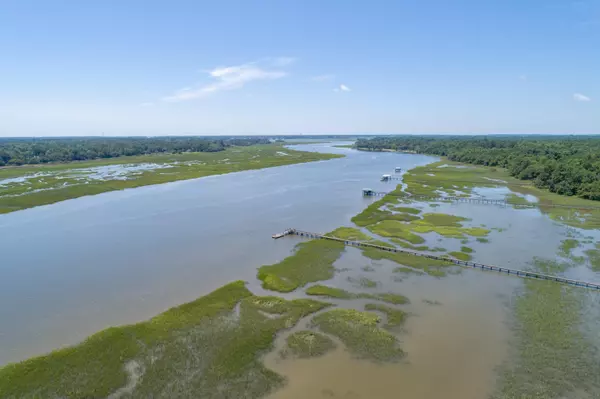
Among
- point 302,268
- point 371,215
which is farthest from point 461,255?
point 371,215

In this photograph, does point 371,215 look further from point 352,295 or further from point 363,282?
point 352,295

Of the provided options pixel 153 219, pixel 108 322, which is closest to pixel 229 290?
pixel 108 322

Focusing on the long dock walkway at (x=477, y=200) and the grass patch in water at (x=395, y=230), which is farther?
the long dock walkway at (x=477, y=200)

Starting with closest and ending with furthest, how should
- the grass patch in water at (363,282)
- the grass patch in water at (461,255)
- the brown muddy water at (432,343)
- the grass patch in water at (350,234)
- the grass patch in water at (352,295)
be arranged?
the brown muddy water at (432,343)
the grass patch in water at (352,295)
the grass patch in water at (363,282)
the grass patch in water at (461,255)
the grass patch in water at (350,234)

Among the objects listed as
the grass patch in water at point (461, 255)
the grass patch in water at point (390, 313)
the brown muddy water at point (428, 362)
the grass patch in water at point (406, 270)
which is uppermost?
the grass patch in water at point (461, 255)

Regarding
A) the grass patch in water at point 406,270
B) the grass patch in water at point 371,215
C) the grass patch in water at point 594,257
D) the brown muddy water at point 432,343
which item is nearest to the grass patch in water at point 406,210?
the grass patch in water at point 371,215

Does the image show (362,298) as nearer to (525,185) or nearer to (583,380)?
(583,380)

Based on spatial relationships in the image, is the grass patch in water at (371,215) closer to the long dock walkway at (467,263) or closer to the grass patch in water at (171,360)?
the long dock walkway at (467,263)
